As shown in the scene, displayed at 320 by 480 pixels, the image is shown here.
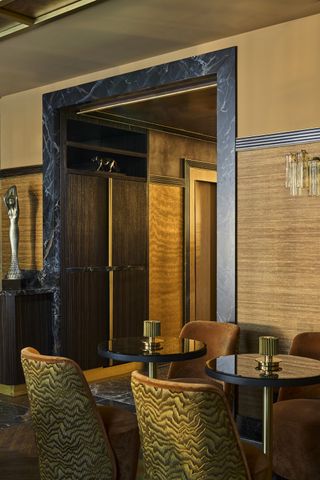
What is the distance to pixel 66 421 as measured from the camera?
2854 millimetres

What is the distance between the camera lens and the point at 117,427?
10.3 feet

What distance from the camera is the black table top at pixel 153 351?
3486mm

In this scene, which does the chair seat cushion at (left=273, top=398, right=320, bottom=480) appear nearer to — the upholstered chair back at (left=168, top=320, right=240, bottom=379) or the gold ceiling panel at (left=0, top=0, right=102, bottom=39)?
the upholstered chair back at (left=168, top=320, right=240, bottom=379)

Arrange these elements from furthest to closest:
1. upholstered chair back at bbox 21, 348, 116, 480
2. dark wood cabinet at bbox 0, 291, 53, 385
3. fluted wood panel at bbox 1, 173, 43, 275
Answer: fluted wood panel at bbox 1, 173, 43, 275, dark wood cabinet at bbox 0, 291, 53, 385, upholstered chair back at bbox 21, 348, 116, 480

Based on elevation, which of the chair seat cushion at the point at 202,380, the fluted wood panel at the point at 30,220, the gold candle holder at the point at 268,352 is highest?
the fluted wood panel at the point at 30,220

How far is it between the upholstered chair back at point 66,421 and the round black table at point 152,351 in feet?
2.21

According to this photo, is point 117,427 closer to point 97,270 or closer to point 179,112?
point 97,270

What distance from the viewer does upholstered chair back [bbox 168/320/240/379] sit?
4078mm

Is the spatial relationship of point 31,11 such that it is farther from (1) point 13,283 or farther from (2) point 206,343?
(1) point 13,283

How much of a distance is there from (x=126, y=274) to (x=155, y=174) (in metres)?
1.22

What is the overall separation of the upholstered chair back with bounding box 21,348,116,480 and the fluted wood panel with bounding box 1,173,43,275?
340 cm

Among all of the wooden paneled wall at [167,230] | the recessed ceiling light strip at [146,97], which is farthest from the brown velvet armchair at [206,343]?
the wooden paneled wall at [167,230]

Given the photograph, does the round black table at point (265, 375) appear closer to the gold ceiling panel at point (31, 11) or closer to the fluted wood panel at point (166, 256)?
the gold ceiling panel at point (31, 11)

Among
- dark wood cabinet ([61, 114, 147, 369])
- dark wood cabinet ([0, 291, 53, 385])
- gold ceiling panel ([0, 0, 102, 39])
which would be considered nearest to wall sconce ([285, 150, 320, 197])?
gold ceiling panel ([0, 0, 102, 39])
